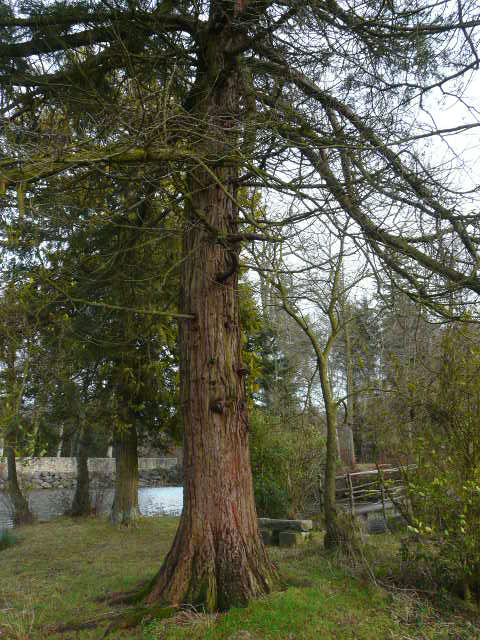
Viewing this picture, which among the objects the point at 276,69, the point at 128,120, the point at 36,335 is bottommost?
the point at 36,335

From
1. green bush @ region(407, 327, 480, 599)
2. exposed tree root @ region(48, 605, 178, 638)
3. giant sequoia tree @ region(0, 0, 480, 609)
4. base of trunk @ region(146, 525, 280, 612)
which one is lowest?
exposed tree root @ region(48, 605, 178, 638)

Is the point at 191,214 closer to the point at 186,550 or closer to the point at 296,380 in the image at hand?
the point at 186,550

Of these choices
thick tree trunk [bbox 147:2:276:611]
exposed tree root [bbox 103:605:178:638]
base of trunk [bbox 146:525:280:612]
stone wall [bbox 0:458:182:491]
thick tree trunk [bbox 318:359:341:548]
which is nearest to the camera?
exposed tree root [bbox 103:605:178:638]

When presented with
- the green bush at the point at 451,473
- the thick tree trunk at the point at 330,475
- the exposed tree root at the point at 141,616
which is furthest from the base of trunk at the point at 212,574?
the thick tree trunk at the point at 330,475

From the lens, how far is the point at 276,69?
5812 mm

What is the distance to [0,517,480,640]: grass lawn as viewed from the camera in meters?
4.42

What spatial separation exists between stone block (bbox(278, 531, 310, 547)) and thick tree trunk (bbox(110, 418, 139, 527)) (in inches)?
167

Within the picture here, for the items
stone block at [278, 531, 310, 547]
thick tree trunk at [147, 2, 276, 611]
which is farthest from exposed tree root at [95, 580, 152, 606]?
stone block at [278, 531, 310, 547]

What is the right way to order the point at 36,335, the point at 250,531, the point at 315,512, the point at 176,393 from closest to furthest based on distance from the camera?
the point at 250,531 < the point at 36,335 < the point at 176,393 < the point at 315,512

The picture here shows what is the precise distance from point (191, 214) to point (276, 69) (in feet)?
5.86

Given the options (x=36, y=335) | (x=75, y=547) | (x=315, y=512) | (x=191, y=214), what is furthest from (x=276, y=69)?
(x=315, y=512)

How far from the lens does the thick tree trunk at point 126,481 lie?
11664mm

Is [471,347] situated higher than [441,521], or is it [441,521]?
[471,347]

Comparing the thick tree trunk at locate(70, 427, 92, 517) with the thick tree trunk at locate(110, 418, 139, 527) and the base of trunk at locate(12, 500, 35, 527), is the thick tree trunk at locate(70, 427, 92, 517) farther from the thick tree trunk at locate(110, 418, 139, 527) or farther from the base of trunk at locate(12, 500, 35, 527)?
the thick tree trunk at locate(110, 418, 139, 527)
